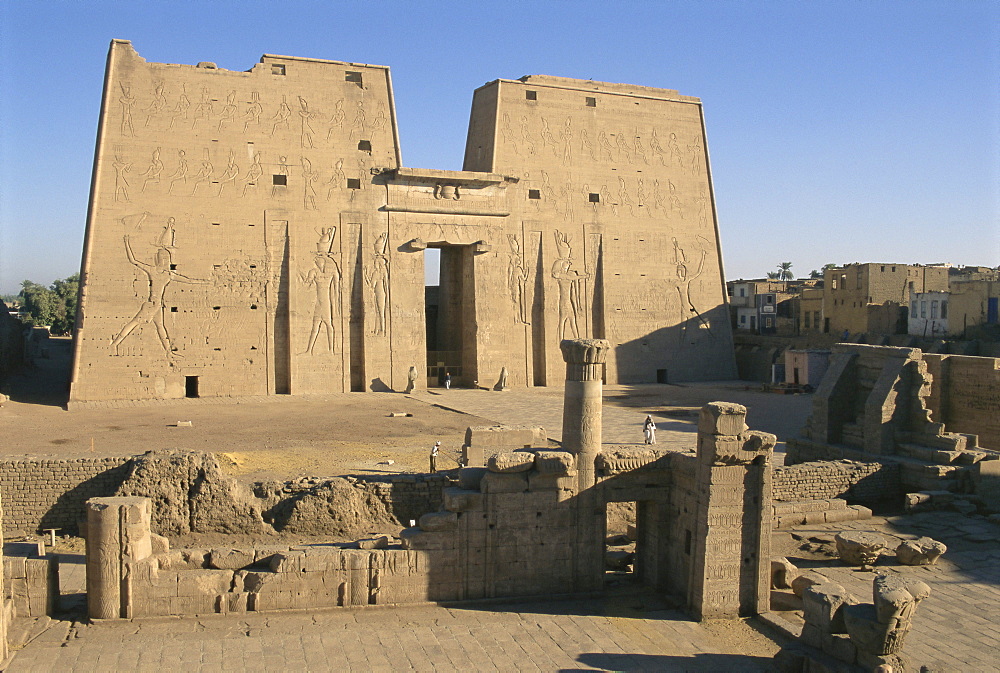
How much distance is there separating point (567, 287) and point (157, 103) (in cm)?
1332

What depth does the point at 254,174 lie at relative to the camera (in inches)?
937

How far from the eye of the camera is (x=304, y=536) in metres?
11.9

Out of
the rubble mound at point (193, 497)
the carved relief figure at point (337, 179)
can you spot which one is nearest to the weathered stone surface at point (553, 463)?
the rubble mound at point (193, 497)

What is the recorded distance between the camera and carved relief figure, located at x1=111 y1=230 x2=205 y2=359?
2233cm

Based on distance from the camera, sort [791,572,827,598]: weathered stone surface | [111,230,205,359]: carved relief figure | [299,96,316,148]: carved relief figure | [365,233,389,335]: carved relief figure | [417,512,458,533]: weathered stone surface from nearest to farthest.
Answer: [417,512,458,533]: weathered stone surface
[791,572,827,598]: weathered stone surface
[111,230,205,359]: carved relief figure
[299,96,316,148]: carved relief figure
[365,233,389,335]: carved relief figure

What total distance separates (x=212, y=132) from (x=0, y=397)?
8.82 metres

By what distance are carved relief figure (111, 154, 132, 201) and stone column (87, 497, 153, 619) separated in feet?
51.3

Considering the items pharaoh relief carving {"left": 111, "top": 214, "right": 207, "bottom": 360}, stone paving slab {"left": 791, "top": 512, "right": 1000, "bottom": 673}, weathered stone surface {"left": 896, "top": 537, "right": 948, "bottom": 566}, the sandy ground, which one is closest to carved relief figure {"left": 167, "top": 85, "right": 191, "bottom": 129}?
pharaoh relief carving {"left": 111, "top": 214, "right": 207, "bottom": 360}

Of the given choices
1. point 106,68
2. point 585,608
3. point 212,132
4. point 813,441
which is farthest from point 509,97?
point 585,608

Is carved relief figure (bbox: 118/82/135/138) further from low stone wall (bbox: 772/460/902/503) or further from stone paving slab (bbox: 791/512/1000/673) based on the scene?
stone paving slab (bbox: 791/512/1000/673)

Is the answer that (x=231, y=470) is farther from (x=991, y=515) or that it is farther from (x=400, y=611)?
(x=991, y=515)

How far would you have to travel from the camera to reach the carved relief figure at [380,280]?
24.9 metres

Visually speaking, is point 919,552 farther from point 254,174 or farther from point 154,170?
point 154,170

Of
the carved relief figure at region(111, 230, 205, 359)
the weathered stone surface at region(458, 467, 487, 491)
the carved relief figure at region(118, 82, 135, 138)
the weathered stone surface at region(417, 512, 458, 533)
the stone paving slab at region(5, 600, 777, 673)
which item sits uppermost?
the carved relief figure at region(118, 82, 135, 138)
